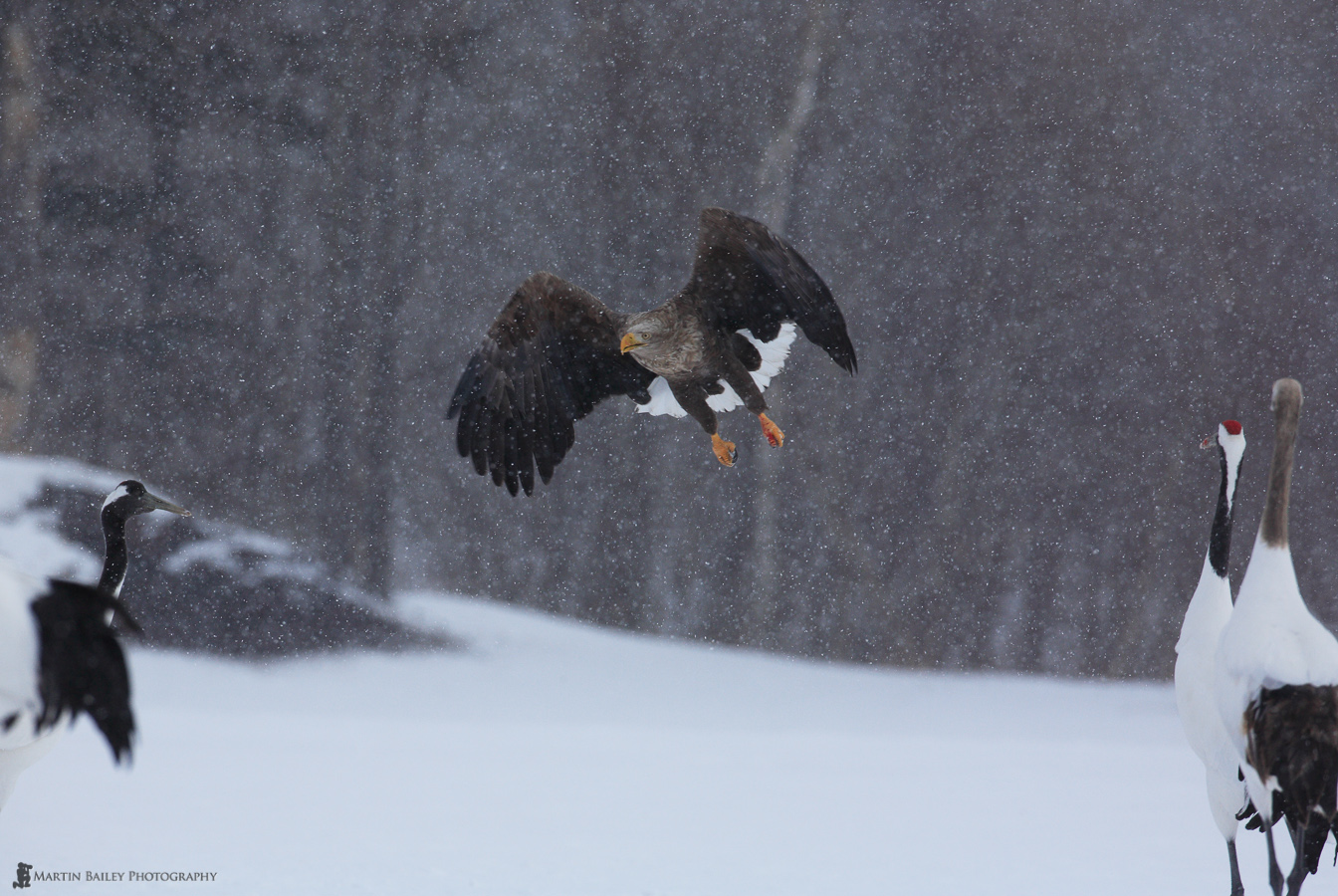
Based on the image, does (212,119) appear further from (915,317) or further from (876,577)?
(876,577)

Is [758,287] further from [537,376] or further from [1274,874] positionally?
[1274,874]

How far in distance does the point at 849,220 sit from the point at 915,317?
700 mm

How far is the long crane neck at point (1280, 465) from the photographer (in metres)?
2.38

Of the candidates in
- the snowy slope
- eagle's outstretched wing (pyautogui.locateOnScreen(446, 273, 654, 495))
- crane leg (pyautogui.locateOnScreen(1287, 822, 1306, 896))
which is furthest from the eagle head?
the snowy slope

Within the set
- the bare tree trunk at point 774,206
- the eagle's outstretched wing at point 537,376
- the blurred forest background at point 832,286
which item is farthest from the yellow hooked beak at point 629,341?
the bare tree trunk at point 774,206

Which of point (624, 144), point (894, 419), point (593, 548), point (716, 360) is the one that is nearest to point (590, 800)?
point (716, 360)

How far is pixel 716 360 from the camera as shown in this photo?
332cm

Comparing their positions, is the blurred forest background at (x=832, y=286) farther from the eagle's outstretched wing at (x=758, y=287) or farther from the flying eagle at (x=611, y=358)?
the eagle's outstretched wing at (x=758, y=287)

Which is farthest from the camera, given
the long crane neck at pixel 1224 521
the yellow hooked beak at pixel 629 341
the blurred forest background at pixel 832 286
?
the blurred forest background at pixel 832 286

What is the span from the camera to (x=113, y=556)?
2.82 meters

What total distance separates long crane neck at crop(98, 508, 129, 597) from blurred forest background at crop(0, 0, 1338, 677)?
3.53m

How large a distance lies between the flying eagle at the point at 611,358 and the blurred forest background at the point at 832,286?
2923mm

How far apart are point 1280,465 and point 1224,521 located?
0.32 m

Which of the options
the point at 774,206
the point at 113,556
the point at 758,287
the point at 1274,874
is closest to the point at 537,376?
the point at 758,287
